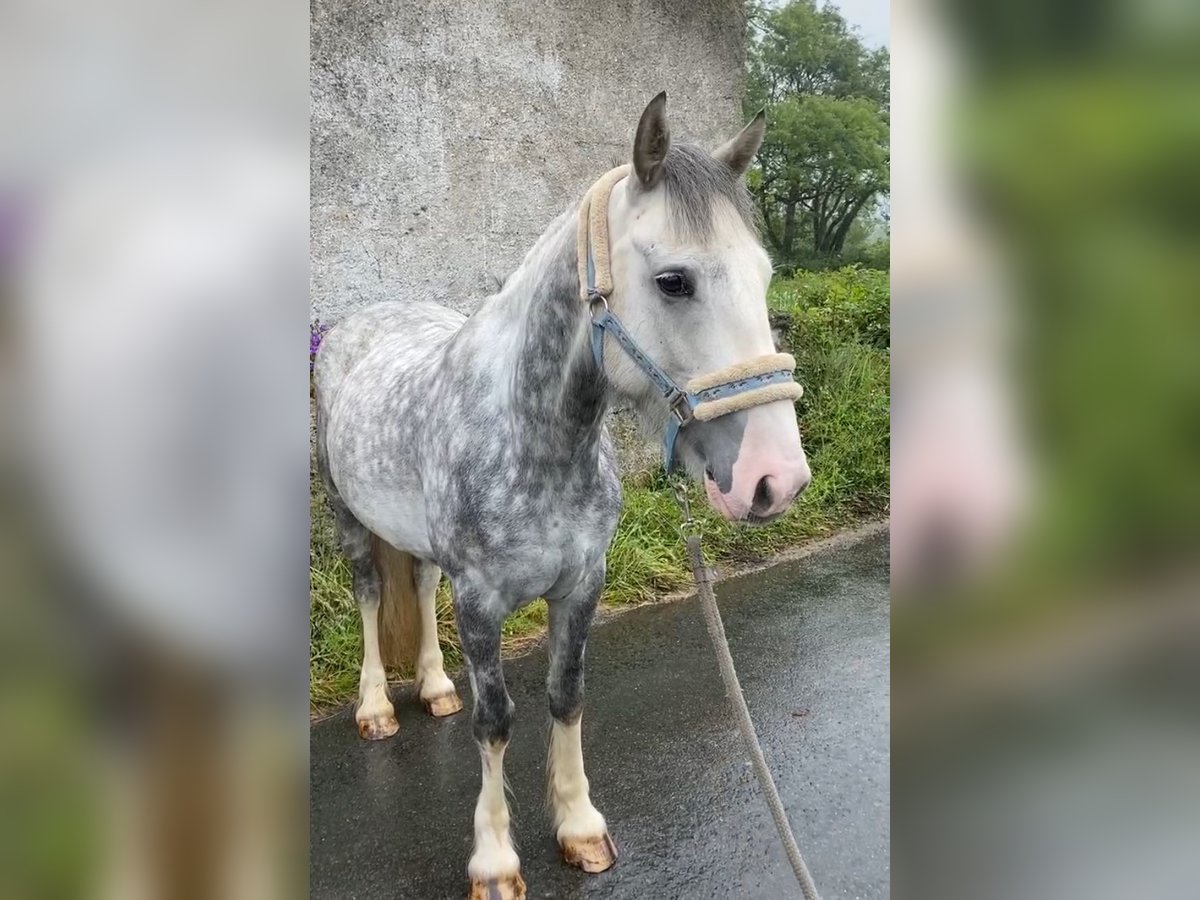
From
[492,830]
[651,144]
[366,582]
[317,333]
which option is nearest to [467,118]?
[317,333]

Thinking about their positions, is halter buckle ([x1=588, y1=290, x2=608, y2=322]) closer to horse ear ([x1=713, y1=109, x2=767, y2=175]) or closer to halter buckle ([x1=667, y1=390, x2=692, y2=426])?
halter buckle ([x1=667, y1=390, x2=692, y2=426])

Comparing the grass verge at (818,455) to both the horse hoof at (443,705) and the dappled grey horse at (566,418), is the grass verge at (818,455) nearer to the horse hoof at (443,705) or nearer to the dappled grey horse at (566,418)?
the horse hoof at (443,705)

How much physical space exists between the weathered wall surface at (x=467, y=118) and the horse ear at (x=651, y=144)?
8.14 ft

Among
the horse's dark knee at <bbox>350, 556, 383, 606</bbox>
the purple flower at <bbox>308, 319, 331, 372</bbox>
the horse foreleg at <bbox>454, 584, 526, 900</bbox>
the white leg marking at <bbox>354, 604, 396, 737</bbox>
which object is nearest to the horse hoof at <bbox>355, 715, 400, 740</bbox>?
the white leg marking at <bbox>354, 604, 396, 737</bbox>

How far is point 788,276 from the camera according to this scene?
5.52m

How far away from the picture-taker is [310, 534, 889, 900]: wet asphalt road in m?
2.33

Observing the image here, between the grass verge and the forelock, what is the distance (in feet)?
9.23

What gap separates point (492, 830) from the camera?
222 centimetres

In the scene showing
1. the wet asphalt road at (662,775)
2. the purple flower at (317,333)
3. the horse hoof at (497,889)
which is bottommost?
the wet asphalt road at (662,775)

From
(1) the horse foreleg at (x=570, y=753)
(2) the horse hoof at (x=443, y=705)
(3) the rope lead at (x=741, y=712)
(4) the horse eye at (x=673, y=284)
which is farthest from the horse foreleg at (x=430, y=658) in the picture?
(4) the horse eye at (x=673, y=284)

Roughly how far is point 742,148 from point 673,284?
43cm

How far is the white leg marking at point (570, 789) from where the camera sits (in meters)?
2.33
